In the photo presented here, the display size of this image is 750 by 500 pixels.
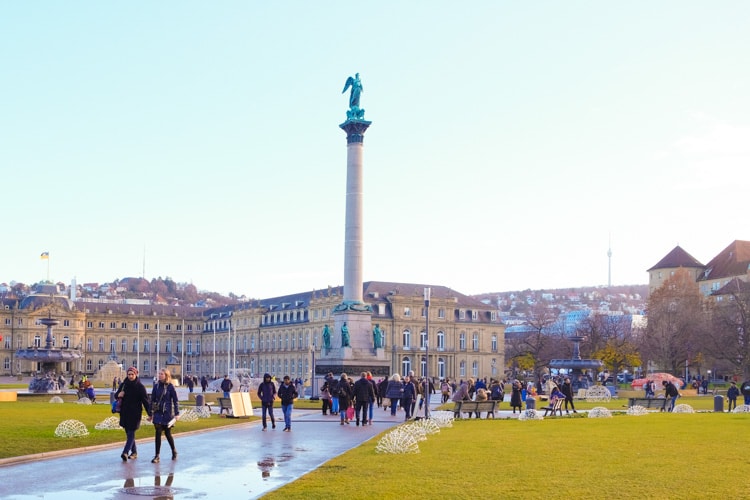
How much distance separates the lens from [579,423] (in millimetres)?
33062

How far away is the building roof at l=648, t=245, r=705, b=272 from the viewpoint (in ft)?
505

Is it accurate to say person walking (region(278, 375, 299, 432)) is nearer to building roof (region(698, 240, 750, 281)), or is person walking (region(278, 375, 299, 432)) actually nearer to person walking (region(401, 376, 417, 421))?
person walking (region(401, 376, 417, 421))

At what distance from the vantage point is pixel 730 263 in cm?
14350

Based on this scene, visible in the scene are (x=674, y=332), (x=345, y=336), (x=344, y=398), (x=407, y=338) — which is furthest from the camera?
(x=407, y=338)

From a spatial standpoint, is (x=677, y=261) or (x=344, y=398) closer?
(x=344, y=398)

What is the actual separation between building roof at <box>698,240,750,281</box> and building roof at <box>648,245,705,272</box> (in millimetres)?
3694

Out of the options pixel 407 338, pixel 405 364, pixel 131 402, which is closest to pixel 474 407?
pixel 131 402

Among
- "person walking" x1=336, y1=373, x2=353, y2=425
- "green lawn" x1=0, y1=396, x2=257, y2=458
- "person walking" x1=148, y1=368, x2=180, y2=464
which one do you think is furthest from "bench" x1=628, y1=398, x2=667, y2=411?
"person walking" x1=148, y1=368, x2=180, y2=464

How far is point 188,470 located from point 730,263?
449 feet

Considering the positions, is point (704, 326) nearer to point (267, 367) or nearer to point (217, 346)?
point (267, 367)

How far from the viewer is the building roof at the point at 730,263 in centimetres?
14112

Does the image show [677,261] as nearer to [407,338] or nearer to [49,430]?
[407,338]

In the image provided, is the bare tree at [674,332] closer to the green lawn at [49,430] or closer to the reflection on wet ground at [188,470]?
the green lawn at [49,430]

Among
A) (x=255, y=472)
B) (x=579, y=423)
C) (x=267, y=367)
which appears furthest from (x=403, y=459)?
(x=267, y=367)
